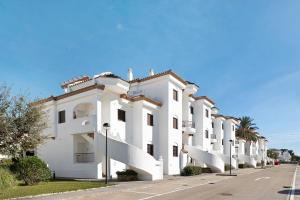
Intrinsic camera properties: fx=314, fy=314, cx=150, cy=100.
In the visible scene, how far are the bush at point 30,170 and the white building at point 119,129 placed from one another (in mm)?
5481

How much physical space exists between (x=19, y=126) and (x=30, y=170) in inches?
111

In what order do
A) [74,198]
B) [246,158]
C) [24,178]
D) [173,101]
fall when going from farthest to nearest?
[246,158], [173,101], [24,178], [74,198]

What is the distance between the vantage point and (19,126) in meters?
19.6

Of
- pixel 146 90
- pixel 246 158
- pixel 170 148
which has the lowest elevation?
pixel 246 158

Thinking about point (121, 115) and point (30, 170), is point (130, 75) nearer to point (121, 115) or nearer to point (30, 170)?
point (121, 115)

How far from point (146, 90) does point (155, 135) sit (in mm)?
4931

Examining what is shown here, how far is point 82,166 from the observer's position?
26.2 metres

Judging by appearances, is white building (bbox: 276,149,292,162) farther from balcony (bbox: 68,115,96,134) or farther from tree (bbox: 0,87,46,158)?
tree (bbox: 0,87,46,158)

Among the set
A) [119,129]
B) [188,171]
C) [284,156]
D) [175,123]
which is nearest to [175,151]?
[175,123]

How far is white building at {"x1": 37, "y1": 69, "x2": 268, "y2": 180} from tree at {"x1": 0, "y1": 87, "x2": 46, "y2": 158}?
17.7 feet

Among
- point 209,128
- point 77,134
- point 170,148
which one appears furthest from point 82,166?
point 209,128

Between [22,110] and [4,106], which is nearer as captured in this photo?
[4,106]

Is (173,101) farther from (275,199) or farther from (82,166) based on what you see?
(275,199)

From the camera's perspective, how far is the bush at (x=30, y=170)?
62.7 ft
